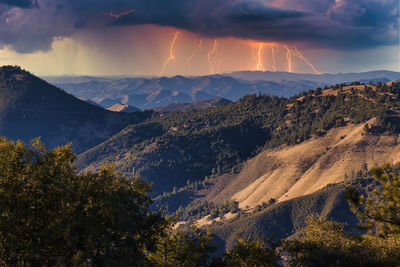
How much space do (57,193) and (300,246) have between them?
23288 mm

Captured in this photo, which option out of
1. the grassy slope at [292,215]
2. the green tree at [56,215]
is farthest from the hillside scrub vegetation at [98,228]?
the grassy slope at [292,215]

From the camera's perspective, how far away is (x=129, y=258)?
27391 millimetres

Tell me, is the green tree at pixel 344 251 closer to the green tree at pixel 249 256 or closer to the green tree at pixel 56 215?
the green tree at pixel 249 256

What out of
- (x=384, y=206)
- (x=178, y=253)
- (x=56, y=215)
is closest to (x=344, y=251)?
(x=384, y=206)

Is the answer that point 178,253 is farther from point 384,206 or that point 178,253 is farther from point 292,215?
point 292,215

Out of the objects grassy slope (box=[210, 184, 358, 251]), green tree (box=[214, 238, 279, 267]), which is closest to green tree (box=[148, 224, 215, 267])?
green tree (box=[214, 238, 279, 267])

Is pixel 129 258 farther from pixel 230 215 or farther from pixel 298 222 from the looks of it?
pixel 230 215

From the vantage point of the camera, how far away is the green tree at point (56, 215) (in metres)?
23.5

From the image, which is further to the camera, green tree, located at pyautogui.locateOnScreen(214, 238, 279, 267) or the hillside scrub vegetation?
green tree, located at pyautogui.locateOnScreen(214, 238, 279, 267)

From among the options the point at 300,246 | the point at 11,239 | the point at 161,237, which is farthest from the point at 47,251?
the point at 300,246

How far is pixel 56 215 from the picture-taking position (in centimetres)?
2488

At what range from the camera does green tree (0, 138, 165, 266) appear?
77.1 ft

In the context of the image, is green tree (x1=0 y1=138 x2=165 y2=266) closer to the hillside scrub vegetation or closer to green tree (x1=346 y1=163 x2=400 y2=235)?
the hillside scrub vegetation

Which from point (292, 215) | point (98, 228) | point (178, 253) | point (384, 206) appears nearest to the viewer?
point (98, 228)
